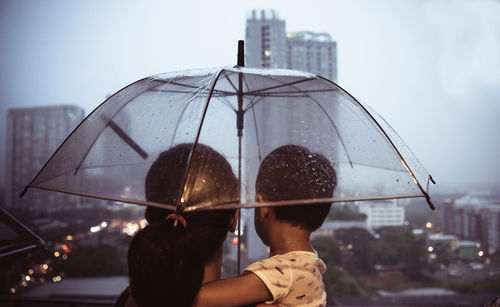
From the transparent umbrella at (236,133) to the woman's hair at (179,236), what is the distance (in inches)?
1.8

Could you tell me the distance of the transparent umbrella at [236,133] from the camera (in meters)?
0.84

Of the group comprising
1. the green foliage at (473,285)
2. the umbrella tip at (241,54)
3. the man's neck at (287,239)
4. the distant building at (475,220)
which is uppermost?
the umbrella tip at (241,54)

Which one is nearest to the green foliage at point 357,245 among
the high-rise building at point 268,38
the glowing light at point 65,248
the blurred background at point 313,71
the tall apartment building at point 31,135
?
the blurred background at point 313,71

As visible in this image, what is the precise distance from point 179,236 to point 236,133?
1.06 ft

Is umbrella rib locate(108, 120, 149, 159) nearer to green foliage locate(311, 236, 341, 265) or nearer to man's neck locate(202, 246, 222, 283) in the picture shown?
man's neck locate(202, 246, 222, 283)

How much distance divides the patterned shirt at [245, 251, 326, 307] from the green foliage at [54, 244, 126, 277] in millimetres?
8380

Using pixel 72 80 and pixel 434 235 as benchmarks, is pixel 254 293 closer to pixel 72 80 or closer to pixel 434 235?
pixel 434 235

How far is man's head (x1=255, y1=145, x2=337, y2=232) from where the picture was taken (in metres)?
0.78

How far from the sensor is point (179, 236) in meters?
0.72

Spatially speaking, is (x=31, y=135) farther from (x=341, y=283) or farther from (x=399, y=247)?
(x=399, y=247)

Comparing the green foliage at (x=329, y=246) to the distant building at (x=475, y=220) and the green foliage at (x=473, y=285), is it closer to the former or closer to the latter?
the distant building at (x=475, y=220)

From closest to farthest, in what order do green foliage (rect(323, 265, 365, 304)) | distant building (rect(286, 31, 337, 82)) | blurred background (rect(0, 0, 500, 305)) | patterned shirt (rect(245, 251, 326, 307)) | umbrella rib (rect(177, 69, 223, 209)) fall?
A: 1. umbrella rib (rect(177, 69, 223, 209))
2. patterned shirt (rect(245, 251, 326, 307))
3. blurred background (rect(0, 0, 500, 305))
4. distant building (rect(286, 31, 337, 82))
5. green foliage (rect(323, 265, 365, 304))

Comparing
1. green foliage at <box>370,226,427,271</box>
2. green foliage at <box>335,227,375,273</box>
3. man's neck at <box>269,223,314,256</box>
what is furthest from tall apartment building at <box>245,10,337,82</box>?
man's neck at <box>269,223,314,256</box>

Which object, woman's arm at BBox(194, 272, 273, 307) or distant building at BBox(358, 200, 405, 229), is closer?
woman's arm at BBox(194, 272, 273, 307)
